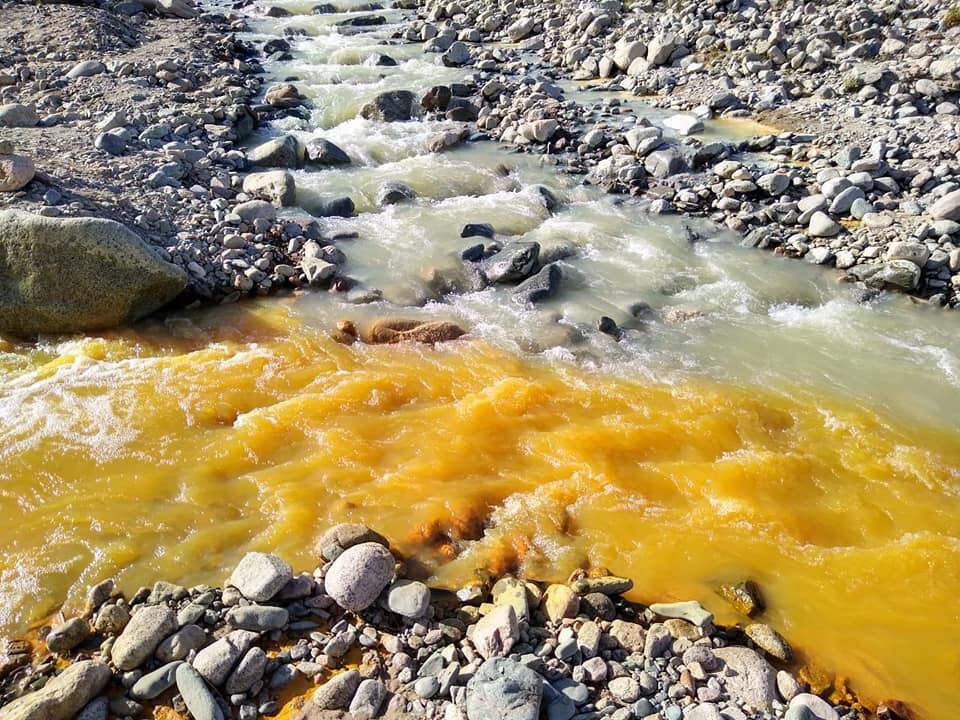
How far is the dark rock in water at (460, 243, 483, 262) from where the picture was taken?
850 cm

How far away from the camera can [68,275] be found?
6895 millimetres

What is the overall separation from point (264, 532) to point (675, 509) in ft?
9.96

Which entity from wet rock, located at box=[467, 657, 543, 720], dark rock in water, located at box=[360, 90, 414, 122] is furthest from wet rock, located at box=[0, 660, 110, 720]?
dark rock in water, located at box=[360, 90, 414, 122]

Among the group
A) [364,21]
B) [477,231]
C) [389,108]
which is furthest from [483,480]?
[364,21]

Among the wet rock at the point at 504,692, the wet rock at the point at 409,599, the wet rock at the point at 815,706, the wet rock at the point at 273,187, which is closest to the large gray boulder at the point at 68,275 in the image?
the wet rock at the point at 273,187

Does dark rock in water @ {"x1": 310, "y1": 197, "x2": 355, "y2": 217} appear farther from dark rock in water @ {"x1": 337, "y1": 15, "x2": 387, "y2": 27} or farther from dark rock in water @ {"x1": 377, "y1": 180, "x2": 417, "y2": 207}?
→ dark rock in water @ {"x1": 337, "y1": 15, "x2": 387, "y2": 27}

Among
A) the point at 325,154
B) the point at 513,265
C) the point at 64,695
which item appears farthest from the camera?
the point at 325,154

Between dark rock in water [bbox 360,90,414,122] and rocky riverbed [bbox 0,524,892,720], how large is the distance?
9.56m

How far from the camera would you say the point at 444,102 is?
41.6 feet

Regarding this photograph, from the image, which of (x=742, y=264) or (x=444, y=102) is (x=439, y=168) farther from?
(x=742, y=264)

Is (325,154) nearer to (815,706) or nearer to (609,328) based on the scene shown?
(609,328)

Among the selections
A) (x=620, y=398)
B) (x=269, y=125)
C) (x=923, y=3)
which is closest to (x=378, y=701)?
(x=620, y=398)

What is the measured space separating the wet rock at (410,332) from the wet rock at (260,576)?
315cm

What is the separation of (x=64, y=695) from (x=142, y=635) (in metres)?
0.45
